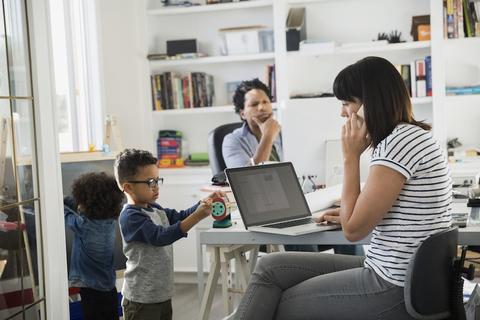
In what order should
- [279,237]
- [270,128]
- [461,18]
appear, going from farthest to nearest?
[461,18], [270,128], [279,237]

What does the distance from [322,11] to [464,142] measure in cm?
134

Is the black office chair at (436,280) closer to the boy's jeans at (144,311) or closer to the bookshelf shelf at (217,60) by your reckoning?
the boy's jeans at (144,311)

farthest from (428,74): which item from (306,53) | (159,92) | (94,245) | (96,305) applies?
(96,305)

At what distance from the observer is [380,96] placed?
201 centimetres

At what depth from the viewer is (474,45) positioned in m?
4.68

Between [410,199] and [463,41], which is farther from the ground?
[463,41]

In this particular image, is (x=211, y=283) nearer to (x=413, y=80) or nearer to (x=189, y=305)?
(x=189, y=305)

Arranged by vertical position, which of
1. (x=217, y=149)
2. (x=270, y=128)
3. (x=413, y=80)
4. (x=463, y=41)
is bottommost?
(x=217, y=149)

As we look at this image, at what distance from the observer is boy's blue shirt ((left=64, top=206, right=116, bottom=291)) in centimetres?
308

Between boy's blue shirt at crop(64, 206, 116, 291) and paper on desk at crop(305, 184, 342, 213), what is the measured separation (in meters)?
1.01

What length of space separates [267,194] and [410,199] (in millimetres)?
606

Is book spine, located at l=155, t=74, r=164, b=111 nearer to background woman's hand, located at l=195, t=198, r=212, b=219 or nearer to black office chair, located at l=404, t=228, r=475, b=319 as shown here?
background woman's hand, located at l=195, t=198, r=212, b=219

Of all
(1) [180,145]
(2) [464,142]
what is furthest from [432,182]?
(1) [180,145]

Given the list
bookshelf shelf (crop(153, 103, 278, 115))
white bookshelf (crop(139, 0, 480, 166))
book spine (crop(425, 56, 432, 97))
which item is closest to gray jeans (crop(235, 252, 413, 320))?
white bookshelf (crop(139, 0, 480, 166))
